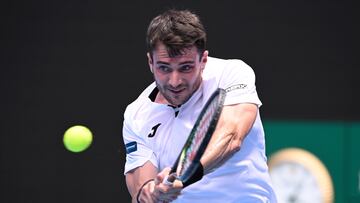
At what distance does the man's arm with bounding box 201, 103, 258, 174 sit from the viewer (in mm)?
2803

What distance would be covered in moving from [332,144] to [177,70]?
8.39ft

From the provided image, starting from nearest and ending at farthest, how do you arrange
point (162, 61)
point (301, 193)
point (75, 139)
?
point (162, 61) → point (75, 139) → point (301, 193)

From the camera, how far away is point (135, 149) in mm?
3311

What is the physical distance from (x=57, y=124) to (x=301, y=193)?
1752mm

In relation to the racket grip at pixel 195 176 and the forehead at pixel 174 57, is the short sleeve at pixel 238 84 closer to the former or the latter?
the forehead at pixel 174 57

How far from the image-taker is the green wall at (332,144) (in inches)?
208

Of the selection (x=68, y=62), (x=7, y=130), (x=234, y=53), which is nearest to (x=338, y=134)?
(x=234, y=53)

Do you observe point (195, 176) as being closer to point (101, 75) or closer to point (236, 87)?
point (236, 87)

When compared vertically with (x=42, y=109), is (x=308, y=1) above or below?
above

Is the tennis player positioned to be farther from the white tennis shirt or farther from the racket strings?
the racket strings

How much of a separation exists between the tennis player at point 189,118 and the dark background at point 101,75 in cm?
194

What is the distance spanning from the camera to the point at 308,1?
5391 millimetres

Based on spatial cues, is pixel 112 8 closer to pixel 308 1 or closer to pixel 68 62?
pixel 68 62

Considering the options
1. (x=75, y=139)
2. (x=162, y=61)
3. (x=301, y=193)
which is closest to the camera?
(x=162, y=61)
